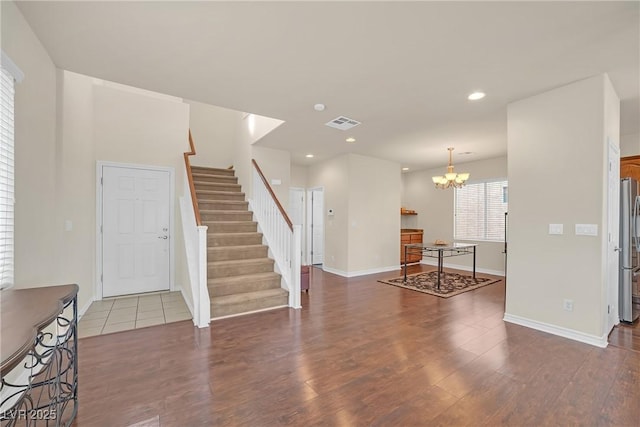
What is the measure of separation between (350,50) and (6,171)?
2626 millimetres

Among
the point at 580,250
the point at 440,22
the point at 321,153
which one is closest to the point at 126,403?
the point at 440,22

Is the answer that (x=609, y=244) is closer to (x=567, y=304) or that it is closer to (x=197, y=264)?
(x=567, y=304)

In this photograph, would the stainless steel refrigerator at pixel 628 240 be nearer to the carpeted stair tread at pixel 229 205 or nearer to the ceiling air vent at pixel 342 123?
the ceiling air vent at pixel 342 123

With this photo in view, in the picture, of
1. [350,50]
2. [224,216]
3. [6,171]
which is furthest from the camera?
[224,216]

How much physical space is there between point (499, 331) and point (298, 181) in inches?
218

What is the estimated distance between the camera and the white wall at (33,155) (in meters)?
1.99

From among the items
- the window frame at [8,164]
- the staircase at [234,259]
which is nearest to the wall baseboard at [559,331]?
the staircase at [234,259]

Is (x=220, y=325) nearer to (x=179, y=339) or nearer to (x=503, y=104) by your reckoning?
(x=179, y=339)

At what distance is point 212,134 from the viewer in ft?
23.2

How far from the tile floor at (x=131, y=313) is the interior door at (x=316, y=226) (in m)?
3.82

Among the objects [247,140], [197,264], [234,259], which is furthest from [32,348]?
[247,140]

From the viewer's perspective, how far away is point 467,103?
11.3ft

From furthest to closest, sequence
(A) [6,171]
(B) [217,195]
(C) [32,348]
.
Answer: (B) [217,195] → (A) [6,171] → (C) [32,348]

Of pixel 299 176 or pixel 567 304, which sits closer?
pixel 567 304
